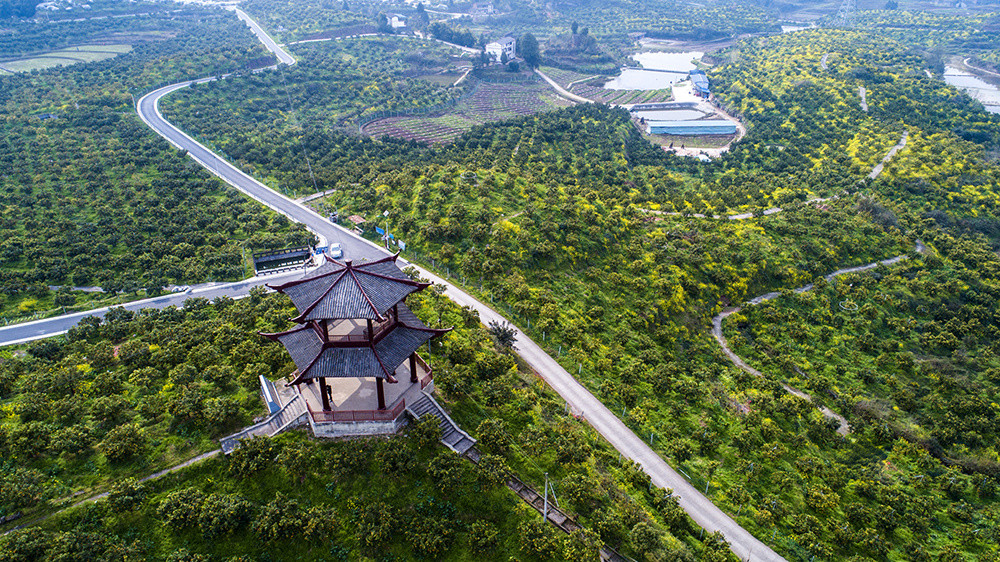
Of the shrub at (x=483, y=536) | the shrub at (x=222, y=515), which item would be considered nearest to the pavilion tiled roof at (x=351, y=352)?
the shrub at (x=222, y=515)

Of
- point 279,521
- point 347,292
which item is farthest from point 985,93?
point 279,521

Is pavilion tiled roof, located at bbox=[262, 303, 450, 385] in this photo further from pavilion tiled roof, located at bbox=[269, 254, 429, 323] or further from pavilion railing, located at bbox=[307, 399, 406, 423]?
pavilion railing, located at bbox=[307, 399, 406, 423]

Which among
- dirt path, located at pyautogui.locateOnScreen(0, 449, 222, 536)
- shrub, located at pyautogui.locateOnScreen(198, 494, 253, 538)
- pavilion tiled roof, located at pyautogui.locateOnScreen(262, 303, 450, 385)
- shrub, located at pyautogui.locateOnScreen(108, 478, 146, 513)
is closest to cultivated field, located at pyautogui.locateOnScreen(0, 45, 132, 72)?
dirt path, located at pyautogui.locateOnScreen(0, 449, 222, 536)

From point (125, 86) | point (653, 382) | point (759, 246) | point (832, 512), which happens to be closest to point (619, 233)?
point (759, 246)

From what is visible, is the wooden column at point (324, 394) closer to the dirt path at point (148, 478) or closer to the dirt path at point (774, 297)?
the dirt path at point (148, 478)

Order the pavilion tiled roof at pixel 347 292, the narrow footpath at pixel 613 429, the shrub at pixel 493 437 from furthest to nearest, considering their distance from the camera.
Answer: the narrow footpath at pixel 613 429 < the shrub at pixel 493 437 < the pavilion tiled roof at pixel 347 292

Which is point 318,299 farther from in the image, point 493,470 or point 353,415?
point 493,470

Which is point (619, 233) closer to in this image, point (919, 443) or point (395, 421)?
point (919, 443)
